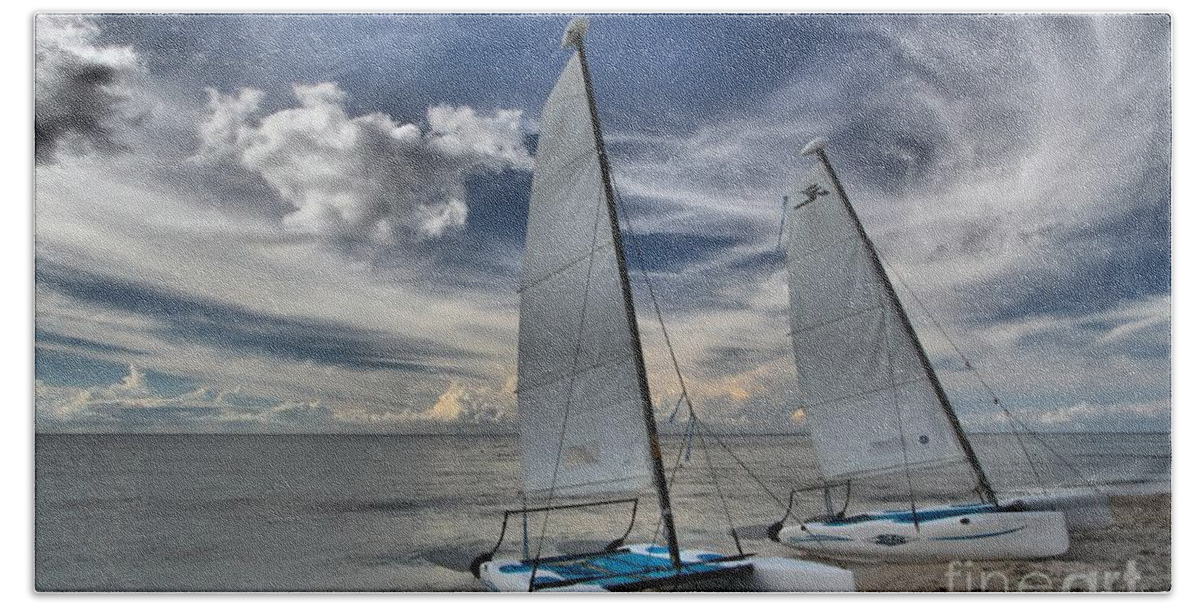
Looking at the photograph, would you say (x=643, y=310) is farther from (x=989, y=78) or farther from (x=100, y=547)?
(x=100, y=547)

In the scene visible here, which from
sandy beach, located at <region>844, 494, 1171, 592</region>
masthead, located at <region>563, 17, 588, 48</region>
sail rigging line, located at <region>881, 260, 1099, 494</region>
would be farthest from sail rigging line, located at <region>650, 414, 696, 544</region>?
masthead, located at <region>563, 17, 588, 48</region>

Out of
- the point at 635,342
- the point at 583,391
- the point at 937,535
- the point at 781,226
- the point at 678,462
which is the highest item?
the point at 781,226

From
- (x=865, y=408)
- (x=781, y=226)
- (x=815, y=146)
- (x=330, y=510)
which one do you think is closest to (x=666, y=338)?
(x=781, y=226)

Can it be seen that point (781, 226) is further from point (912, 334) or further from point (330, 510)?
point (330, 510)

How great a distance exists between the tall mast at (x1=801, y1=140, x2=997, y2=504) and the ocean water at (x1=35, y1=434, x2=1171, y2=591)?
0.28 ft

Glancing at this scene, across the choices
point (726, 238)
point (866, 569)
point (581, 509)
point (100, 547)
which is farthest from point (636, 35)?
point (100, 547)

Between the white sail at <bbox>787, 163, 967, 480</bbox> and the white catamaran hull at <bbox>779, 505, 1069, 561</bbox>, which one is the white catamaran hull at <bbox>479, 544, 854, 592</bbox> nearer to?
the white catamaran hull at <bbox>779, 505, 1069, 561</bbox>

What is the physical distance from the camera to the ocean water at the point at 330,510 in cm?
709

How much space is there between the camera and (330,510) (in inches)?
281

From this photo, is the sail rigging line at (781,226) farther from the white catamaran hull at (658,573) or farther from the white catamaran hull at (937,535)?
the white catamaran hull at (658,573)

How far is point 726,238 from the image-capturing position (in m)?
7.27

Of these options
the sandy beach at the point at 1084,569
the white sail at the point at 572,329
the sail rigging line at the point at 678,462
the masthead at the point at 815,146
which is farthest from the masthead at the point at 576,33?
the sandy beach at the point at 1084,569

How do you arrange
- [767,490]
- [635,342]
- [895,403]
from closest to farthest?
[635,342] < [767,490] < [895,403]

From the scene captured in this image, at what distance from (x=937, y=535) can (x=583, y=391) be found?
85.8 inches
